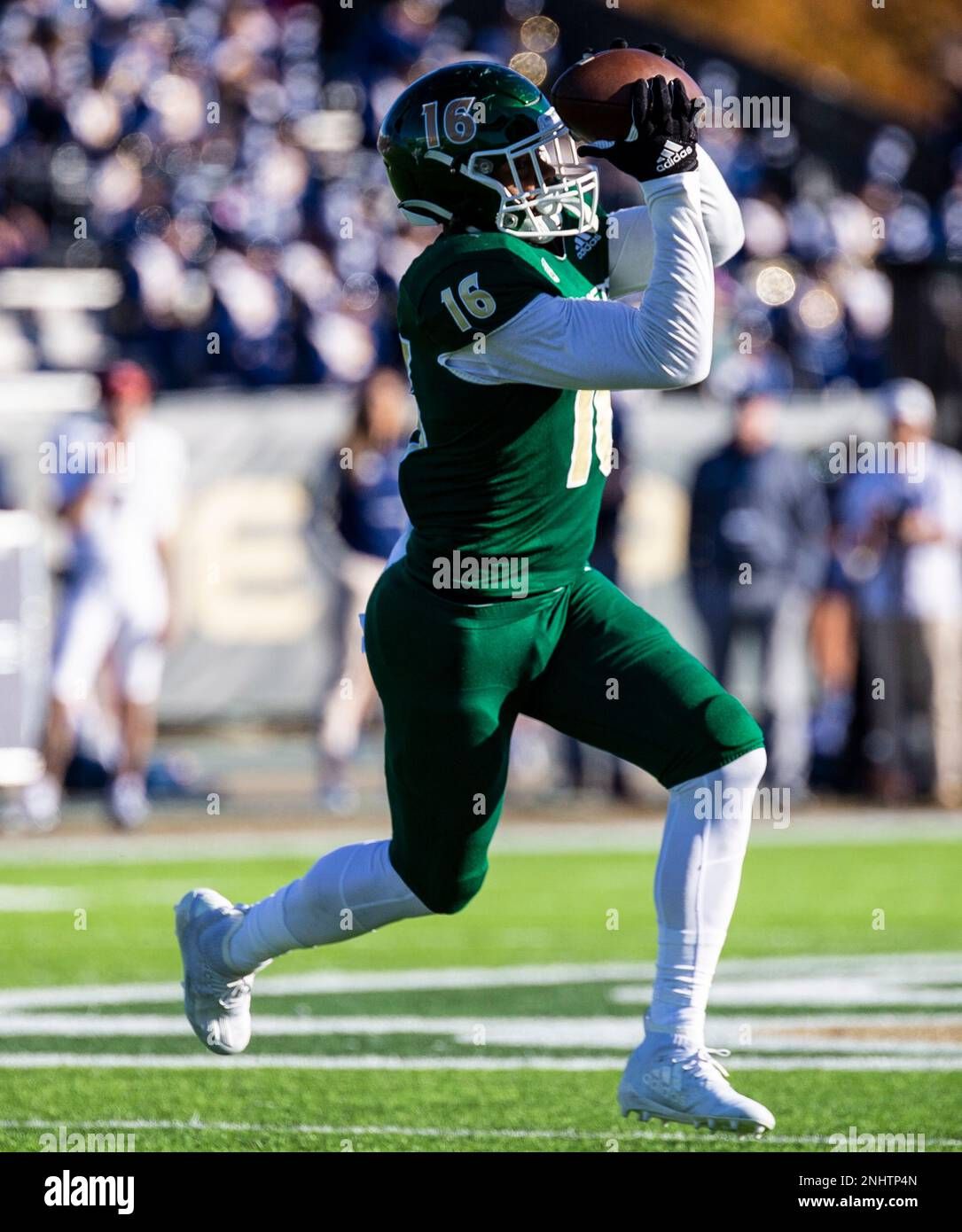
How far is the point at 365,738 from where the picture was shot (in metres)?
11.4

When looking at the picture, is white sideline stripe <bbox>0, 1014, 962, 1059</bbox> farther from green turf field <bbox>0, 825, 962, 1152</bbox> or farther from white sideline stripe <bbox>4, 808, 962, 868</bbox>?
white sideline stripe <bbox>4, 808, 962, 868</bbox>

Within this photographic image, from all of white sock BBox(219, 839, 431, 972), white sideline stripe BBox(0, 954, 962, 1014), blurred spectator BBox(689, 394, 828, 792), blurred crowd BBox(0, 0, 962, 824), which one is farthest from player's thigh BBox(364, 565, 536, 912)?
blurred spectator BBox(689, 394, 828, 792)

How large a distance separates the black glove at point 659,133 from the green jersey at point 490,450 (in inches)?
9.7

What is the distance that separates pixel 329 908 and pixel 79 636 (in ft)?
18.2

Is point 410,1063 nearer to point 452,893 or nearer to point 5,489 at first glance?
point 452,893

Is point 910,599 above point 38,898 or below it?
above

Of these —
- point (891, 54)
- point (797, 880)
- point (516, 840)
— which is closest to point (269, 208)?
point (516, 840)

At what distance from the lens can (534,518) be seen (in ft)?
12.7
